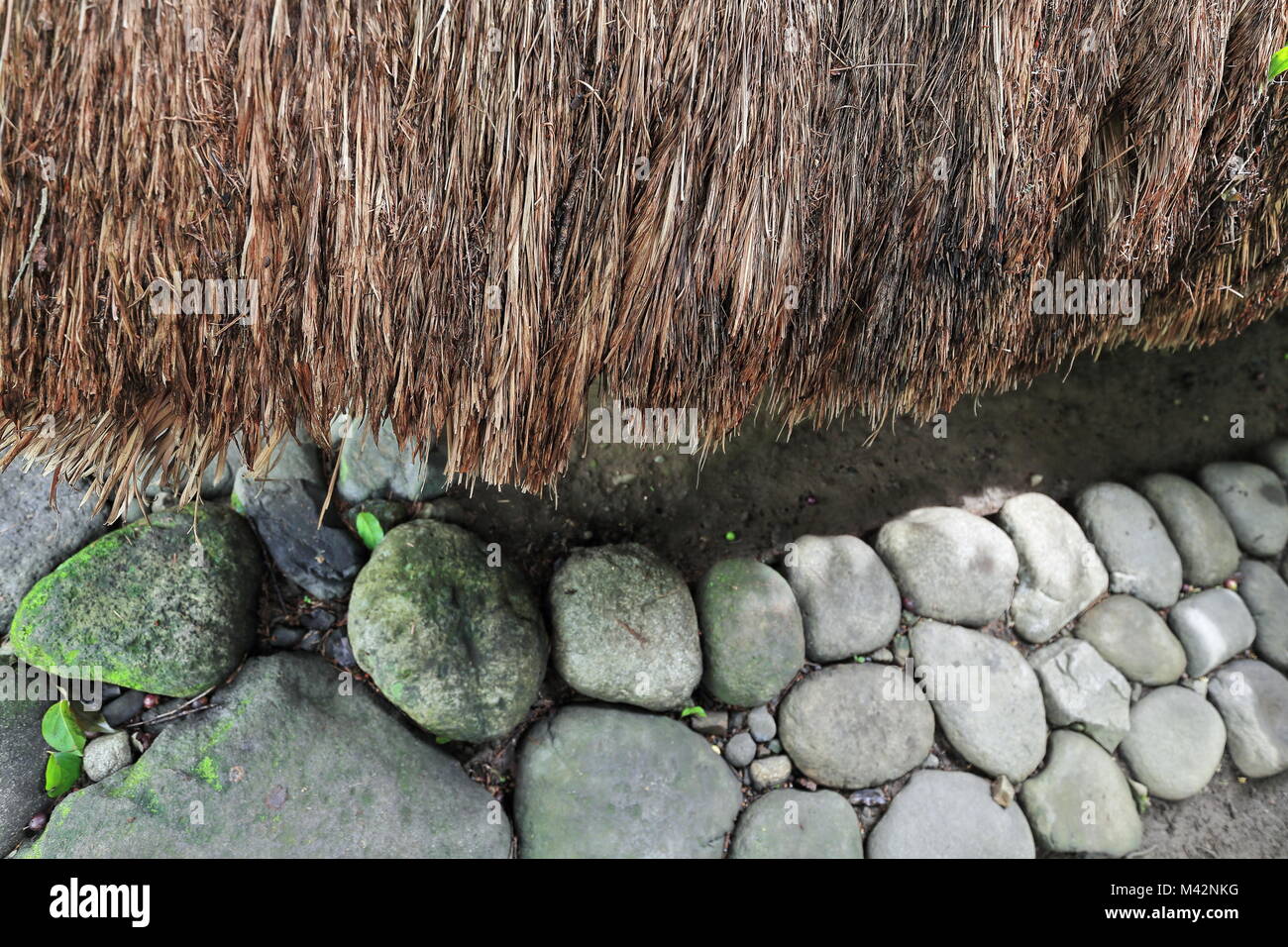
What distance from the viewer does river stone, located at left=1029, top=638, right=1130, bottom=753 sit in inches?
74.8

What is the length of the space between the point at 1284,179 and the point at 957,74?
2.89 feet

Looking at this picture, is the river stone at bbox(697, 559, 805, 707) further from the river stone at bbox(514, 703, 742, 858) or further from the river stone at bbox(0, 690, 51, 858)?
the river stone at bbox(0, 690, 51, 858)

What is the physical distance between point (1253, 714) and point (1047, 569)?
849mm

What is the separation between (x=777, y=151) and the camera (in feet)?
3.84

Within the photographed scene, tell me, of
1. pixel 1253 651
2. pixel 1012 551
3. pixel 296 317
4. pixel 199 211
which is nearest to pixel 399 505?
pixel 296 317

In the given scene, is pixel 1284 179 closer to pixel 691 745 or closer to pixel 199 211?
pixel 691 745

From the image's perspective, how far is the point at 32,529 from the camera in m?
1.48

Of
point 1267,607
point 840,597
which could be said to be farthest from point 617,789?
point 1267,607

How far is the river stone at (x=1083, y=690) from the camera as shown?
1.90 m

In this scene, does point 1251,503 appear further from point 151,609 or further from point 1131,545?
point 151,609

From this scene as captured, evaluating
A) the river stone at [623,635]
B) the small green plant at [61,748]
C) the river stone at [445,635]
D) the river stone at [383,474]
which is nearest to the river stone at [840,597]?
the river stone at [623,635]

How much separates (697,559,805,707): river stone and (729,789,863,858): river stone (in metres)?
0.26

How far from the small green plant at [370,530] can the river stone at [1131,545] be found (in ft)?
6.99

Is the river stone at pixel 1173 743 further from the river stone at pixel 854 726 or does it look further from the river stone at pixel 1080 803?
the river stone at pixel 854 726
